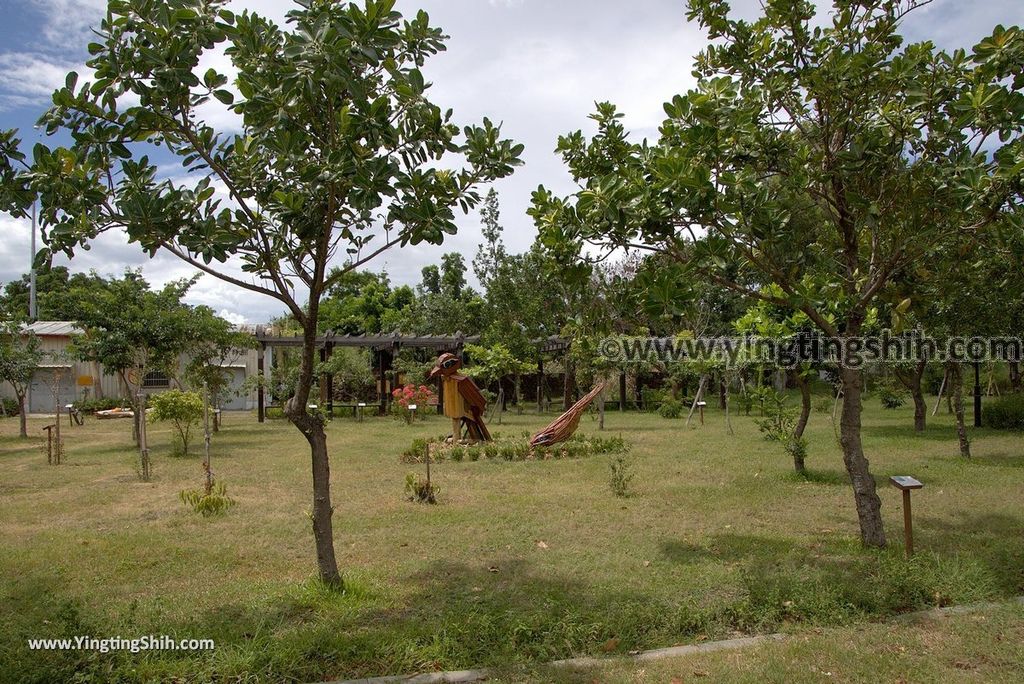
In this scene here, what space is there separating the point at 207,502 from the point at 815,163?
7020 millimetres

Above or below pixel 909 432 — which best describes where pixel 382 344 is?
above

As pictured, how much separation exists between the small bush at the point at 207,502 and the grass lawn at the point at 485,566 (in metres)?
0.19

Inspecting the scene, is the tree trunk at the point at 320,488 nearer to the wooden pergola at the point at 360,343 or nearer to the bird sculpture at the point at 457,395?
the bird sculpture at the point at 457,395

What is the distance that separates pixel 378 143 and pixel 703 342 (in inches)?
620

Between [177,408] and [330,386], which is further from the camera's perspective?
[330,386]

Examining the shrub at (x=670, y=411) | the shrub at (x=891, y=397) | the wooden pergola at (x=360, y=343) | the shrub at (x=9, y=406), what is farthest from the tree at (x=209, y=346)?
the shrub at (x=891, y=397)

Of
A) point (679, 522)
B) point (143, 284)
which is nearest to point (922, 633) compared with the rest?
point (679, 522)

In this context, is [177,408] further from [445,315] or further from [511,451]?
[445,315]

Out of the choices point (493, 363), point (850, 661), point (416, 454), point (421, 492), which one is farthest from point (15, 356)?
point (850, 661)

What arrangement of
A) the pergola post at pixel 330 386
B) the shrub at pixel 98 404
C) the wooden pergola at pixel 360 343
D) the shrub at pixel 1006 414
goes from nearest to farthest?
1. the shrub at pixel 1006 414
2. the wooden pergola at pixel 360 343
3. the pergola post at pixel 330 386
4. the shrub at pixel 98 404

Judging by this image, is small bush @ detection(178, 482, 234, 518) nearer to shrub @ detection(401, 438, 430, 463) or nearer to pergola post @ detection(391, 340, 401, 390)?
shrub @ detection(401, 438, 430, 463)

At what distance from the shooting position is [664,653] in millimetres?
4090

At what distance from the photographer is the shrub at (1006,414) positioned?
1513 centimetres

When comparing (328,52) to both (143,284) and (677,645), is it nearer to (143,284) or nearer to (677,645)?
(677,645)
